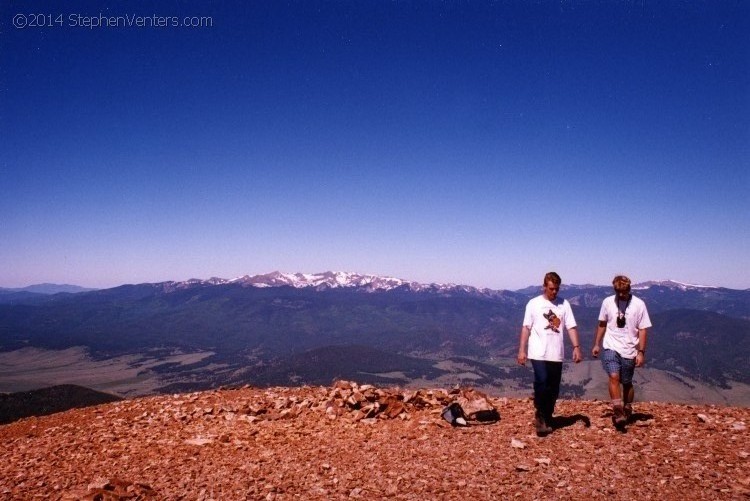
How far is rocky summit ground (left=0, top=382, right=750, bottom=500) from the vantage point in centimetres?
679

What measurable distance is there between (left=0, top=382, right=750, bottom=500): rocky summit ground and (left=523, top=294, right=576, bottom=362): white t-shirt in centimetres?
178

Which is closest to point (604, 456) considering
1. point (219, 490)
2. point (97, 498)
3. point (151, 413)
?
point (219, 490)

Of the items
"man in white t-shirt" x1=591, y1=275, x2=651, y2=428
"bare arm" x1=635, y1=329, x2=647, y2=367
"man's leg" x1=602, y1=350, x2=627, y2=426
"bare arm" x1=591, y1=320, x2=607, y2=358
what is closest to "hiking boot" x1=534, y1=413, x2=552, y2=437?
"man in white t-shirt" x1=591, y1=275, x2=651, y2=428

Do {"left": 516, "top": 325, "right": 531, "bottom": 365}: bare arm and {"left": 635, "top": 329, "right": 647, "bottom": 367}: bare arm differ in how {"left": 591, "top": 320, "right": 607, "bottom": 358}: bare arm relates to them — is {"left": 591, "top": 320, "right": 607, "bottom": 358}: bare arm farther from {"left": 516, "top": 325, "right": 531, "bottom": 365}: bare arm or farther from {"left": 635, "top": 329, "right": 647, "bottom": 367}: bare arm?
{"left": 516, "top": 325, "right": 531, "bottom": 365}: bare arm

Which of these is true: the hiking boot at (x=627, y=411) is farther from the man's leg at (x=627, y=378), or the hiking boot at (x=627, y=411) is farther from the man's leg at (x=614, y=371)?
the man's leg at (x=614, y=371)

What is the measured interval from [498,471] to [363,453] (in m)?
2.88

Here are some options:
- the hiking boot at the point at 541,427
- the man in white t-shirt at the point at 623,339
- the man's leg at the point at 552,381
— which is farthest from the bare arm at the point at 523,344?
the man in white t-shirt at the point at 623,339

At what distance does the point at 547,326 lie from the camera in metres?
8.66

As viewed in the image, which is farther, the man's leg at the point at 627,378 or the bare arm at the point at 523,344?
the man's leg at the point at 627,378

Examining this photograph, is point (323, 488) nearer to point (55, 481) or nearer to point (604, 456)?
point (604, 456)

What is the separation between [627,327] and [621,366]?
899 millimetres

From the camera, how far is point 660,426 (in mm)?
8867

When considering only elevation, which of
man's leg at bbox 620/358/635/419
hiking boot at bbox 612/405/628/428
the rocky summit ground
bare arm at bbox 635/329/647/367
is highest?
bare arm at bbox 635/329/647/367

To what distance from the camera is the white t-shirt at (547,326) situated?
860 cm
